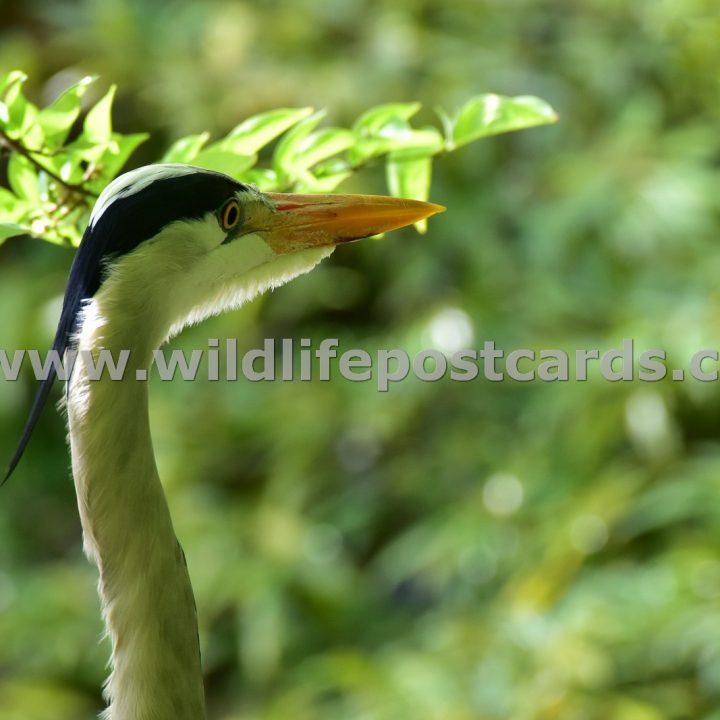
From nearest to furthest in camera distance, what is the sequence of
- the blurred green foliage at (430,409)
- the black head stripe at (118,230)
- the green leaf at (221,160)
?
the black head stripe at (118,230) < the green leaf at (221,160) < the blurred green foliage at (430,409)

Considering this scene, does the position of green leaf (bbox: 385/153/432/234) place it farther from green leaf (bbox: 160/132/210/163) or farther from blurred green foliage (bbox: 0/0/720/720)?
blurred green foliage (bbox: 0/0/720/720)

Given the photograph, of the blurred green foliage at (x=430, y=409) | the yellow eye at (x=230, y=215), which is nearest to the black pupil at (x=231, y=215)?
the yellow eye at (x=230, y=215)

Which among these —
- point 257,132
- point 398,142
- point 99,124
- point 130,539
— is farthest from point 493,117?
point 130,539

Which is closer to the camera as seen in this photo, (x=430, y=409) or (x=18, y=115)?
(x=18, y=115)

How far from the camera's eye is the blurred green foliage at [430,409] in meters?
2.02

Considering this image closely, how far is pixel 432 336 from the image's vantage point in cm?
225

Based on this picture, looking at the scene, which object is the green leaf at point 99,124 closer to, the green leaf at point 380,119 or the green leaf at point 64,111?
the green leaf at point 64,111

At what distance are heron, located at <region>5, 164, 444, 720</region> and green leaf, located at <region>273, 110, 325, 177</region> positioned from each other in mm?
81

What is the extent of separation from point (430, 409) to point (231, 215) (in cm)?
157

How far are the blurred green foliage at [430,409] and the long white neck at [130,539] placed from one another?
3.43 feet

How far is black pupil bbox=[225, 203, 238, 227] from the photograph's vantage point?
2.93 feet

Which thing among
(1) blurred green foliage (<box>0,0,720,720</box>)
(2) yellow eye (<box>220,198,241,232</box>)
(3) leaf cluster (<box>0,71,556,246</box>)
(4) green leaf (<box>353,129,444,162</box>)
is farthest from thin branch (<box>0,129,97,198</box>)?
(1) blurred green foliage (<box>0,0,720,720</box>)

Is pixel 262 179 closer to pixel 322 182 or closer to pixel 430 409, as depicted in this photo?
pixel 322 182

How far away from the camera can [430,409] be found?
243cm
